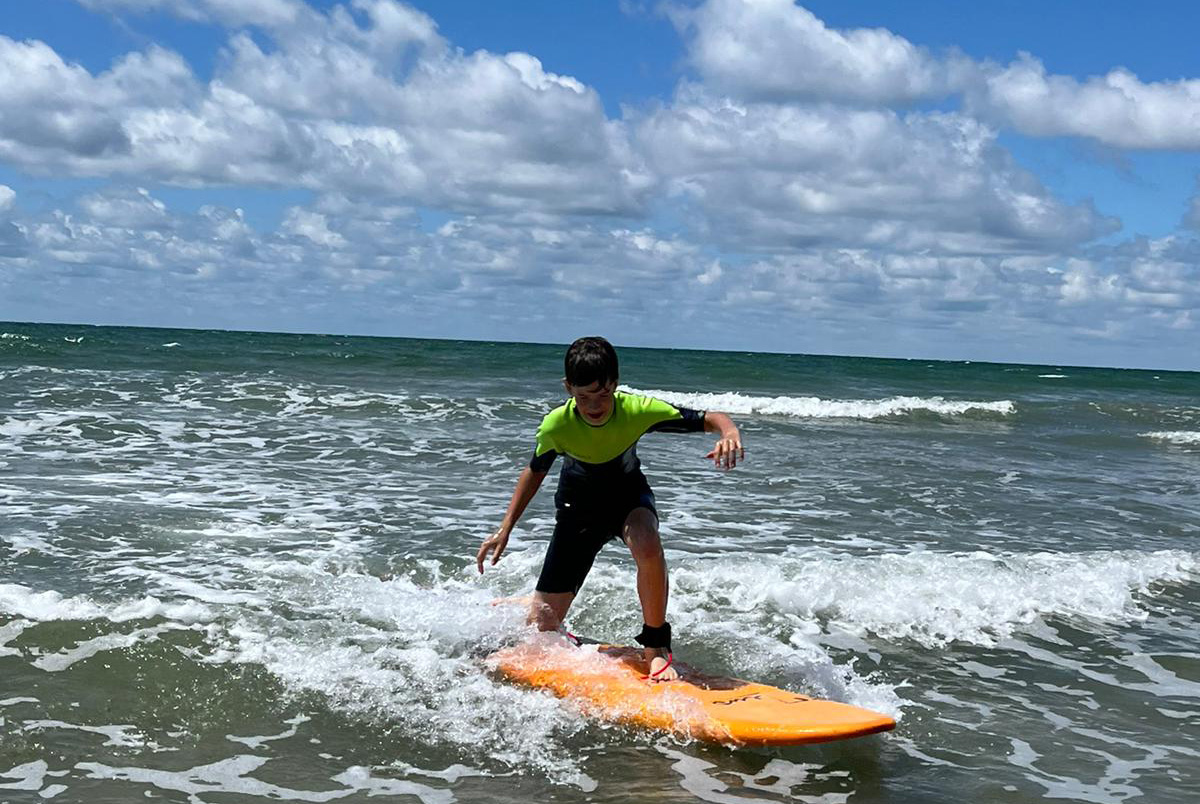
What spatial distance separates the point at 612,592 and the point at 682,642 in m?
1.10

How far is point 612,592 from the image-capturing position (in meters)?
7.53

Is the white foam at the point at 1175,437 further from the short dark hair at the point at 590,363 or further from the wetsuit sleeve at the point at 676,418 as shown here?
the short dark hair at the point at 590,363

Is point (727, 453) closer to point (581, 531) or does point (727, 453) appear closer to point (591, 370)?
point (591, 370)

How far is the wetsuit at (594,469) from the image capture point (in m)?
5.48

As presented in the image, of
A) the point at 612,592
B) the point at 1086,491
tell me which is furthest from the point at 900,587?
the point at 1086,491

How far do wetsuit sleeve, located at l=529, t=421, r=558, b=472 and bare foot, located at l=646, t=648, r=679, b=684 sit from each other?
107 centimetres

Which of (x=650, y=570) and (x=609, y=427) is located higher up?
(x=609, y=427)

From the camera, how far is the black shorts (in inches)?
222

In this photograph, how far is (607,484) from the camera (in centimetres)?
562

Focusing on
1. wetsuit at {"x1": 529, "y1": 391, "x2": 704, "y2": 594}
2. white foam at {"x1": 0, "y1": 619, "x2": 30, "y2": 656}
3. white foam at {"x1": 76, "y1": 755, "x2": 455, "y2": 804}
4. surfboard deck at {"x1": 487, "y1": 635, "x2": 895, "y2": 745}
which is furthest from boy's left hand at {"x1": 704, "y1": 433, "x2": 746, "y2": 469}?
white foam at {"x1": 0, "y1": 619, "x2": 30, "y2": 656}

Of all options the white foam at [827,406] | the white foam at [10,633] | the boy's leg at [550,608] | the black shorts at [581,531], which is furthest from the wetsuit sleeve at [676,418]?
the white foam at [827,406]

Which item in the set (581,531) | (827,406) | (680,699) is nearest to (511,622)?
(581,531)

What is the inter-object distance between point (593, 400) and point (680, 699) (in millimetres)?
1457

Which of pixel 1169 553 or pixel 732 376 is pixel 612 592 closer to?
pixel 1169 553
